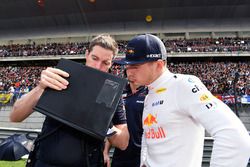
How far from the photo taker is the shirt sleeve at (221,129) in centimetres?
130

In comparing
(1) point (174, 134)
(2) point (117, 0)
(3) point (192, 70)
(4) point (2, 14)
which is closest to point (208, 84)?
(3) point (192, 70)

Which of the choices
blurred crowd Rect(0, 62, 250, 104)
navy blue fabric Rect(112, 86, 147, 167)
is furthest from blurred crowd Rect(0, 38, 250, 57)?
navy blue fabric Rect(112, 86, 147, 167)

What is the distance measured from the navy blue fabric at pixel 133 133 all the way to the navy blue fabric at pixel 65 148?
1428 mm

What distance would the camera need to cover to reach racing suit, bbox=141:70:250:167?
1.31 metres

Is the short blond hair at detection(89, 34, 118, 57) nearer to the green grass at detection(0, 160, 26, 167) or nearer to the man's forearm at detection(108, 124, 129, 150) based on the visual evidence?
the man's forearm at detection(108, 124, 129, 150)

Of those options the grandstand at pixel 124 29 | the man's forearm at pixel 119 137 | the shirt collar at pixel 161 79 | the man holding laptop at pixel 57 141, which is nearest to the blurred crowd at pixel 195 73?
the grandstand at pixel 124 29

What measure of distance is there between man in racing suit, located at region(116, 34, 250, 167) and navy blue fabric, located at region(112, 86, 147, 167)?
1243 mm

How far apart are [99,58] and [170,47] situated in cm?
2908

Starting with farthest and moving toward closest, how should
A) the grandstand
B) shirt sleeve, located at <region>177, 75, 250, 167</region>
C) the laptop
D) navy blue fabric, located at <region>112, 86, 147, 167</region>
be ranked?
the grandstand, navy blue fabric, located at <region>112, 86, 147, 167</region>, the laptop, shirt sleeve, located at <region>177, 75, 250, 167</region>

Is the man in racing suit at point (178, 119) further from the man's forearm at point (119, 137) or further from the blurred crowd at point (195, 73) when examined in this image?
the blurred crowd at point (195, 73)

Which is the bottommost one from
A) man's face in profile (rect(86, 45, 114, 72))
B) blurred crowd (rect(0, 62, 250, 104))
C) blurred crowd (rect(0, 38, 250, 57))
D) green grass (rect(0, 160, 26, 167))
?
green grass (rect(0, 160, 26, 167))

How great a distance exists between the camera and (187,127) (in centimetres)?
158

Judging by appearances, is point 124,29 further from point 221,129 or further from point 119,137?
point 221,129

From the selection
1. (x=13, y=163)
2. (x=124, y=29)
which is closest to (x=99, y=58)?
(x=13, y=163)
